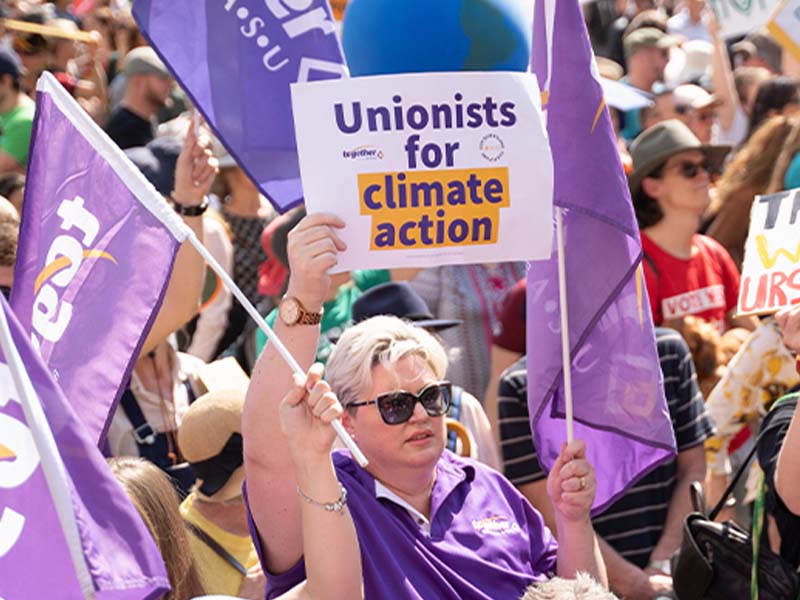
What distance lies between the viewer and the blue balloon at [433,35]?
407 centimetres

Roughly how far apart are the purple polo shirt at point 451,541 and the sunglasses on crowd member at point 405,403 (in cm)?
15

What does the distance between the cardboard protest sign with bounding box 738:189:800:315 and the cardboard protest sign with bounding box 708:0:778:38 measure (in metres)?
4.08

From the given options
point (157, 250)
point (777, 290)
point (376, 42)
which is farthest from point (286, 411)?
point (777, 290)

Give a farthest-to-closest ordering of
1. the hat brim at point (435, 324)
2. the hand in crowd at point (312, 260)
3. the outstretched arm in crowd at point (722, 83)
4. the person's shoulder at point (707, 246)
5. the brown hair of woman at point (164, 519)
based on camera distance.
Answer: the outstretched arm in crowd at point (722, 83) → the person's shoulder at point (707, 246) → the hat brim at point (435, 324) → the hand in crowd at point (312, 260) → the brown hair of woman at point (164, 519)

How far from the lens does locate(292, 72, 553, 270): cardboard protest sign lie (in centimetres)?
373

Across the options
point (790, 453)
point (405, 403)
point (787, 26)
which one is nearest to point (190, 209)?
point (405, 403)

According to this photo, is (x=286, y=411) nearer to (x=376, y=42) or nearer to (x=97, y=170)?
(x=97, y=170)

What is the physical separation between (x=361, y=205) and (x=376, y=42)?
60 cm

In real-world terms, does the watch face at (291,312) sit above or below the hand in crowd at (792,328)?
above

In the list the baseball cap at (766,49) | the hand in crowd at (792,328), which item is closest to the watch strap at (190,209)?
the hand in crowd at (792,328)

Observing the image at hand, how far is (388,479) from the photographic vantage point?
400 centimetres

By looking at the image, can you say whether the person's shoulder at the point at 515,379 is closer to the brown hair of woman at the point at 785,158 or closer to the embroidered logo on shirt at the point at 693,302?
the embroidered logo on shirt at the point at 693,302

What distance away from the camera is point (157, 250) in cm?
360

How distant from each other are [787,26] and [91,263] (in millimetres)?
3732
